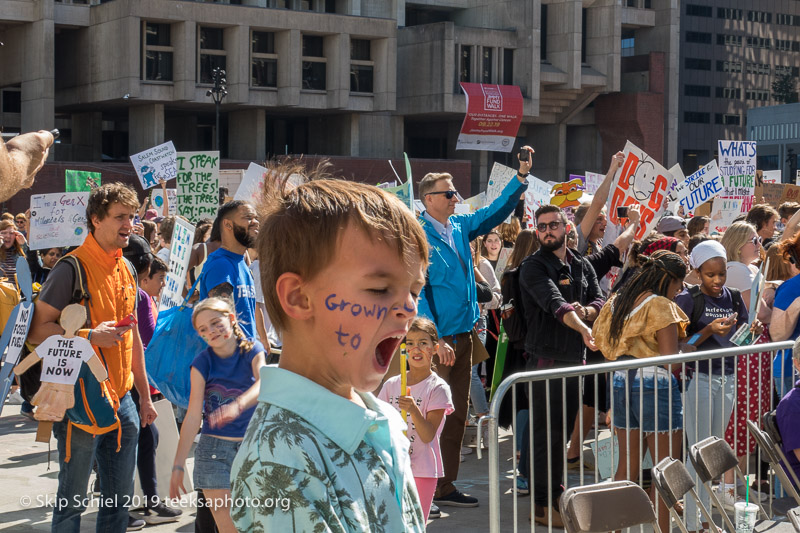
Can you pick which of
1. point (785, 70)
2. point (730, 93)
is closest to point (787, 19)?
point (785, 70)

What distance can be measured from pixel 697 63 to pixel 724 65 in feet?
9.32

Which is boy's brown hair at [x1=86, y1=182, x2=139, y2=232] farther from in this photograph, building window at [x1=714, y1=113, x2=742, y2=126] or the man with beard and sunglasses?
building window at [x1=714, y1=113, x2=742, y2=126]

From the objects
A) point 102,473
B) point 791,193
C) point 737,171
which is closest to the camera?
point 102,473

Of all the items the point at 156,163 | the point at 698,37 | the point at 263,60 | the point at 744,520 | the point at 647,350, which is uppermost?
the point at 698,37

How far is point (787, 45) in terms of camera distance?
97.0 meters

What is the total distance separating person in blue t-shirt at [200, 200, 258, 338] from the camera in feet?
18.9

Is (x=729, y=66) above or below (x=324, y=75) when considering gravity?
above

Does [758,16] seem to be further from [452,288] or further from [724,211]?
[452,288]

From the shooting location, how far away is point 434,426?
5.73 meters

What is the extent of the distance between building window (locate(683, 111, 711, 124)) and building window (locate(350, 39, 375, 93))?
42.5 m

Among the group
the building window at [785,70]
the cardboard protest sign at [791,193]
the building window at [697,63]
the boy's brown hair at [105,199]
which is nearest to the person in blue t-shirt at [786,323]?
the boy's brown hair at [105,199]

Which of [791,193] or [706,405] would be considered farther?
[791,193]

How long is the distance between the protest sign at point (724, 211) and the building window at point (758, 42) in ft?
277

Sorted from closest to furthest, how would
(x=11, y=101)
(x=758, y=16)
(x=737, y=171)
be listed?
(x=737, y=171) < (x=11, y=101) < (x=758, y=16)
